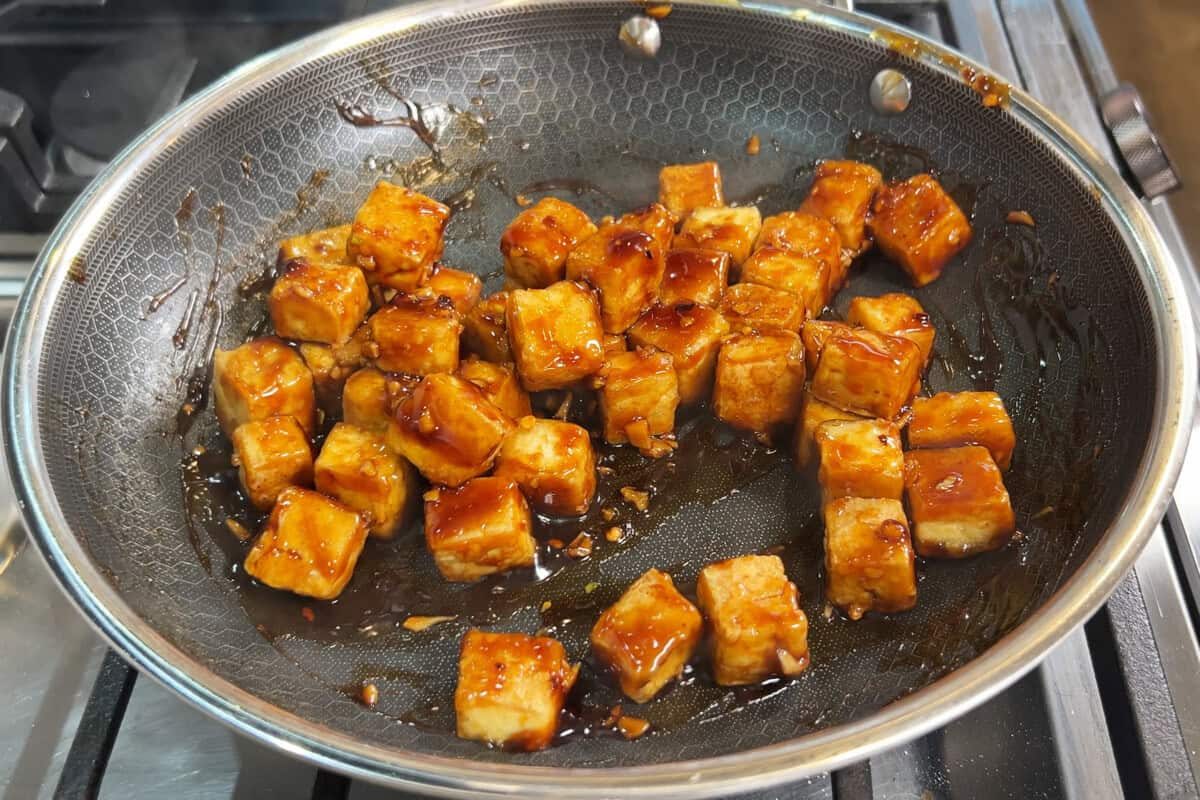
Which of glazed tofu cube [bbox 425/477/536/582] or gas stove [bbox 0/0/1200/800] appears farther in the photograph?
glazed tofu cube [bbox 425/477/536/582]

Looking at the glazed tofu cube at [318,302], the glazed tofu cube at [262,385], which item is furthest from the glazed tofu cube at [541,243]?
the glazed tofu cube at [262,385]

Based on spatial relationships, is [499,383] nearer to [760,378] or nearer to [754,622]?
[760,378]

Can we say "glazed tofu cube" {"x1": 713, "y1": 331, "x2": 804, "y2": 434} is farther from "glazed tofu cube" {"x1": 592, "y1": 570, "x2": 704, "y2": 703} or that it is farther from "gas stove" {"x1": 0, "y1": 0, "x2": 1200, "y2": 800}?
"gas stove" {"x1": 0, "y1": 0, "x2": 1200, "y2": 800}

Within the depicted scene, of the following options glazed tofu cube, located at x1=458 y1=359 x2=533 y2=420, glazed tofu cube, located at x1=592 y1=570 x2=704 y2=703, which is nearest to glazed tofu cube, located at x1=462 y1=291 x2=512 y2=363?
glazed tofu cube, located at x1=458 y1=359 x2=533 y2=420

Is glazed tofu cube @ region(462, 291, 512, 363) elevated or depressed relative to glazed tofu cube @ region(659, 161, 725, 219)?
→ depressed

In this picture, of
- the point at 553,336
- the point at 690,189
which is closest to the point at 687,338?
the point at 553,336

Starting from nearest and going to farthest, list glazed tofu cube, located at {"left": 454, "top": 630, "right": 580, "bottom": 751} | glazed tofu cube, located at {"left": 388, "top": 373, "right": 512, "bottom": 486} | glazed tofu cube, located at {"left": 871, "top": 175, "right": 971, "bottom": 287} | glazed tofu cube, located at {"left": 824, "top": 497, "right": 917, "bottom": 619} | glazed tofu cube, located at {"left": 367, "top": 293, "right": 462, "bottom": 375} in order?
glazed tofu cube, located at {"left": 454, "top": 630, "right": 580, "bottom": 751}
glazed tofu cube, located at {"left": 824, "top": 497, "right": 917, "bottom": 619}
glazed tofu cube, located at {"left": 388, "top": 373, "right": 512, "bottom": 486}
glazed tofu cube, located at {"left": 367, "top": 293, "right": 462, "bottom": 375}
glazed tofu cube, located at {"left": 871, "top": 175, "right": 971, "bottom": 287}

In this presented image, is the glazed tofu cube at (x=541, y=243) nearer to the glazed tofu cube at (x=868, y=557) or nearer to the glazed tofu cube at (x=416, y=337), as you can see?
the glazed tofu cube at (x=416, y=337)
